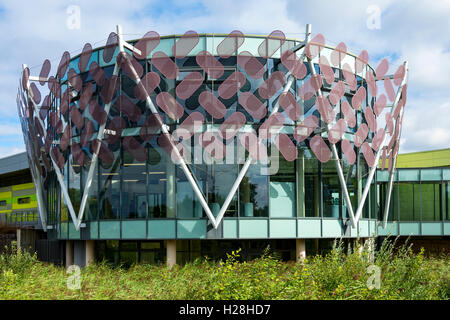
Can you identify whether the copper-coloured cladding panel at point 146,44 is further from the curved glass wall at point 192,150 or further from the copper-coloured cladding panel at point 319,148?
the copper-coloured cladding panel at point 319,148

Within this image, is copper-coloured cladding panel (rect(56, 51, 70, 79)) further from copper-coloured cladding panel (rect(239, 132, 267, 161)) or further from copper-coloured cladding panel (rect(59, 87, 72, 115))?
A: copper-coloured cladding panel (rect(239, 132, 267, 161))

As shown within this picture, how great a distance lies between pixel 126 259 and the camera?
2584cm

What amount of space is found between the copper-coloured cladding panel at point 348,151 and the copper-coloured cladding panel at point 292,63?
4.47m

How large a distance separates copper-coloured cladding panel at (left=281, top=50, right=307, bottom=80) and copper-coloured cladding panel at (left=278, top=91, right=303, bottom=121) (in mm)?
1135

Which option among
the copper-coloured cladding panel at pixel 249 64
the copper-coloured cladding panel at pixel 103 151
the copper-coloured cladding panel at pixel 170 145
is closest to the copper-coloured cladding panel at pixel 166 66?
the copper-coloured cladding panel at pixel 170 145

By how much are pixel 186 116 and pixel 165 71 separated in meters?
2.47

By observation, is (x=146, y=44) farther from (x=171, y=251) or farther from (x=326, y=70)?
(x=171, y=251)

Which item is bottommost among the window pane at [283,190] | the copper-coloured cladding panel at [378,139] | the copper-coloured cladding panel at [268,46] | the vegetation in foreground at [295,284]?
the vegetation in foreground at [295,284]

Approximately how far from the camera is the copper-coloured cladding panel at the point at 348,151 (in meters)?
25.8

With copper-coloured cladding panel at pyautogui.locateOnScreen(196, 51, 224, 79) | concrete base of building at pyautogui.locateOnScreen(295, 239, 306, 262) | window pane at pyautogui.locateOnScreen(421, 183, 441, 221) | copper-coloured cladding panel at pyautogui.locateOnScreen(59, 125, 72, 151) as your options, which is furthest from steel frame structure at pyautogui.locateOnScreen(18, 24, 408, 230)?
window pane at pyautogui.locateOnScreen(421, 183, 441, 221)

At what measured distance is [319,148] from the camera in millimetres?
25234
